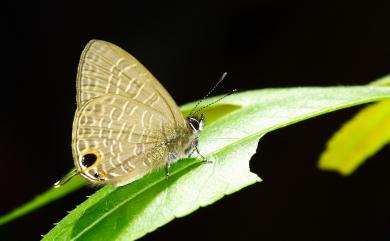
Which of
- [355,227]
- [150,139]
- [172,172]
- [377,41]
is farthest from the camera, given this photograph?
[377,41]

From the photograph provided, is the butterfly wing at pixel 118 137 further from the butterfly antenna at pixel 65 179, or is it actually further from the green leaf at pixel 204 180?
the green leaf at pixel 204 180

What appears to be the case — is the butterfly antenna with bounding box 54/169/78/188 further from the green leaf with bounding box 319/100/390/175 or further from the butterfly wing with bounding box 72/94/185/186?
the green leaf with bounding box 319/100/390/175

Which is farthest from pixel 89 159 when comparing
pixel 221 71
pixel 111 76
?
A: pixel 221 71

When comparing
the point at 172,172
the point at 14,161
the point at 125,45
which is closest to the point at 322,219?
the point at 125,45

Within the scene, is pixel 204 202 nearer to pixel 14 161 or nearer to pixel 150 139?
pixel 150 139

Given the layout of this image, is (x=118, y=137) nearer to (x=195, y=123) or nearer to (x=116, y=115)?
(x=116, y=115)

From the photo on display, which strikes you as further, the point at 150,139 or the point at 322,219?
the point at 322,219
